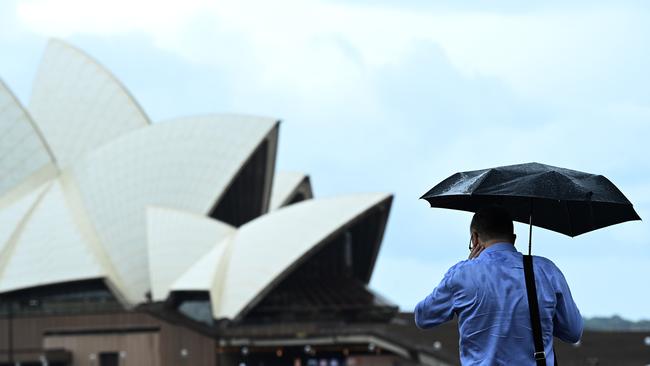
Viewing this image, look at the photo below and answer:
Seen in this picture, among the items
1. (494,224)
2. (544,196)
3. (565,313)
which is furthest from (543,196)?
(565,313)

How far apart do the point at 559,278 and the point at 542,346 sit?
0.31m

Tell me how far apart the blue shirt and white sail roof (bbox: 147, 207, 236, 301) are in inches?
1604

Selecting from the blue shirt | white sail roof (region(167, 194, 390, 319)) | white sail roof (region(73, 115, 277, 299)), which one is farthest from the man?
white sail roof (region(73, 115, 277, 299))

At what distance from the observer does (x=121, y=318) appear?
42.3m

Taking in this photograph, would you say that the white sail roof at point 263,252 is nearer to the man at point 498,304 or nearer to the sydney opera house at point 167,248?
the sydney opera house at point 167,248

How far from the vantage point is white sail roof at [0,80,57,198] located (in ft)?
163

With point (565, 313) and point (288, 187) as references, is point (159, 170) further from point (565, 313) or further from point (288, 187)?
point (565, 313)

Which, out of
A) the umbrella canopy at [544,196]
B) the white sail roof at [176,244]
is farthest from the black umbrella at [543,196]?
the white sail roof at [176,244]

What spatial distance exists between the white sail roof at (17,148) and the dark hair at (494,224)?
46132 millimetres

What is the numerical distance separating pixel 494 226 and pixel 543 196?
0.20 m

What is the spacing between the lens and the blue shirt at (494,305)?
436cm

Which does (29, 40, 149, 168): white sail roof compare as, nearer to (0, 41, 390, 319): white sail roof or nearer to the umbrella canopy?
(0, 41, 390, 319): white sail roof

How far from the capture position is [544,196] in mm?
4617

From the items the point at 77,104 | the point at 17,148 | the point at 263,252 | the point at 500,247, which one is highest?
the point at 77,104
